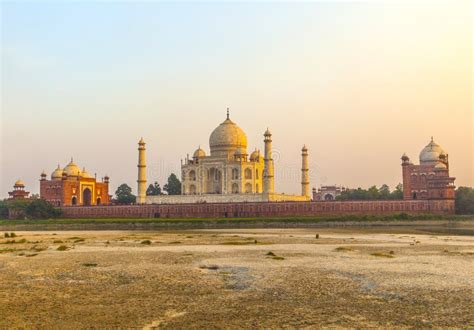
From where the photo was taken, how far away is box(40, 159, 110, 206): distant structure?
6825cm

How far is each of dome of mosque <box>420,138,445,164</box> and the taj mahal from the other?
12499mm

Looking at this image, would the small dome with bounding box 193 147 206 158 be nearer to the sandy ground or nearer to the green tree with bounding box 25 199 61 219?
the green tree with bounding box 25 199 61 219

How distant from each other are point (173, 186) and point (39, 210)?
23242mm

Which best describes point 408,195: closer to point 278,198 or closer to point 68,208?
point 278,198

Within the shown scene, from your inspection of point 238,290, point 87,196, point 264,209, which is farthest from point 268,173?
point 238,290

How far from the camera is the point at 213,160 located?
6388 centimetres

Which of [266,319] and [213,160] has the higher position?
[213,160]

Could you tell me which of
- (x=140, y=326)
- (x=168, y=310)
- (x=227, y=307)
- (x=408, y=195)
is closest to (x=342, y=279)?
(x=227, y=307)

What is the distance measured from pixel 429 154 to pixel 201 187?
83.0 ft

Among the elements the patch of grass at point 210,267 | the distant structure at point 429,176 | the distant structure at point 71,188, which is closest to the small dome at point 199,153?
the distant structure at point 71,188

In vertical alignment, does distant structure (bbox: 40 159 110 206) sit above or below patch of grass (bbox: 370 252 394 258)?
above

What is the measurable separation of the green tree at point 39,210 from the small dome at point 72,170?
11261 mm

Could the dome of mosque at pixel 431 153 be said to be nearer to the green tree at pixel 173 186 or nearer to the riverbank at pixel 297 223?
the riverbank at pixel 297 223

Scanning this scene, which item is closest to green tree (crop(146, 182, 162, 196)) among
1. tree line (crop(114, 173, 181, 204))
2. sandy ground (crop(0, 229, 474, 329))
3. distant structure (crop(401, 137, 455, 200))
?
tree line (crop(114, 173, 181, 204))
